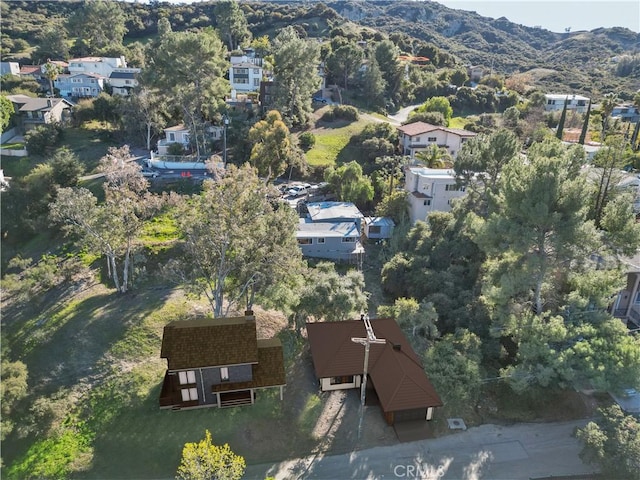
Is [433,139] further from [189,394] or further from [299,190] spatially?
[189,394]

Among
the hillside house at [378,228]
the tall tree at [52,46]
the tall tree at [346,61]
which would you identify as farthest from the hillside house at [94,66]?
the hillside house at [378,228]

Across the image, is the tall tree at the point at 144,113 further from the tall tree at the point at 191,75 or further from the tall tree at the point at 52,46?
the tall tree at the point at 52,46

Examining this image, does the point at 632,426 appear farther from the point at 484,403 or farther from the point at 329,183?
the point at 329,183

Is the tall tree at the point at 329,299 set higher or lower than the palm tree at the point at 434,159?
lower

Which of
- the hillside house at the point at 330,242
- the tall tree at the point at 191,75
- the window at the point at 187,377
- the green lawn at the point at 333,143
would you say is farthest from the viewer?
the green lawn at the point at 333,143

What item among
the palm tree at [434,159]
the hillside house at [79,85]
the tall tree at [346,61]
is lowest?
the palm tree at [434,159]

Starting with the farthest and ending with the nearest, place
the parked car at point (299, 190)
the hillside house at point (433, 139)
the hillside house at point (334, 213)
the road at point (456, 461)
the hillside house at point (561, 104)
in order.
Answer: the hillside house at point (561, 104) → the hillside house at point (433, 139) → the parked car at point (299, 190) → the hillside house at point (334, 213) → the road at point (456, 461)

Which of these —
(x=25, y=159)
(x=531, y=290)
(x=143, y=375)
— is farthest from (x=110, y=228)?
(x=25, y=159)
